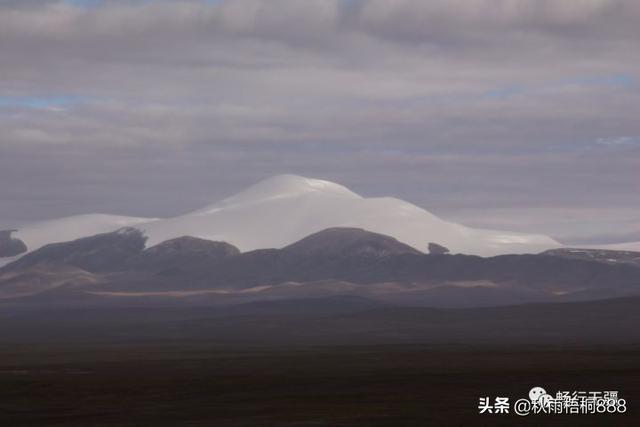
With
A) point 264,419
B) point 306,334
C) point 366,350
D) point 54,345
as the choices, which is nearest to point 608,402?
point 264,419

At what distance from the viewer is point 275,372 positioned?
96438mm

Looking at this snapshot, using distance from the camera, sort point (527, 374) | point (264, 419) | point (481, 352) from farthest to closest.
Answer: point (481, 352), point (527, 374), point (264, 419)

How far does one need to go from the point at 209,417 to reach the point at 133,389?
17.1 metres

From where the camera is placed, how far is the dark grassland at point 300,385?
65062 millimetres

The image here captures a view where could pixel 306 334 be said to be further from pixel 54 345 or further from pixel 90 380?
pixel 90 380

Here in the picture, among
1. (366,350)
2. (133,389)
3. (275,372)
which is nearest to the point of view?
(133,389)

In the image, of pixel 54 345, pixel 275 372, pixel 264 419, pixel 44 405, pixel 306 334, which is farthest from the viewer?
pixel 306 334

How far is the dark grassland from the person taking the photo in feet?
213

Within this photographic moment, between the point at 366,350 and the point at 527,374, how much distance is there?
44477 mm

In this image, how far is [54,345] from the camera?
496 feet

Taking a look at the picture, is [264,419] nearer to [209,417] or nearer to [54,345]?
[209,417]

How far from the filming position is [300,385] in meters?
84.0

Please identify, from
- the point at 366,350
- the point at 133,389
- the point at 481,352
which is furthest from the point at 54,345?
the point at 133,389

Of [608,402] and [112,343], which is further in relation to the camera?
[112,343]
